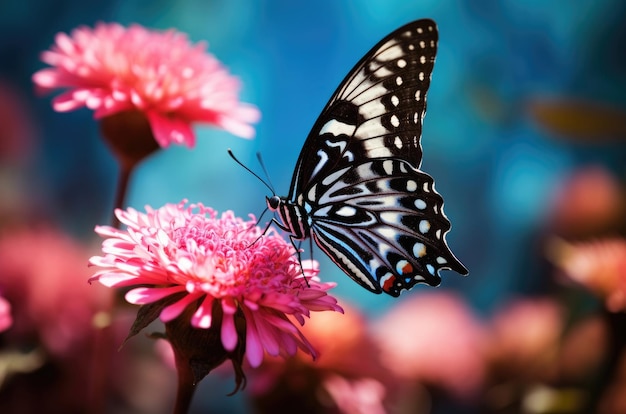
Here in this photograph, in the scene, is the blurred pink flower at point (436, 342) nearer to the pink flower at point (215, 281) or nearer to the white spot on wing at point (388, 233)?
the white spot on wing at point (388, 233)

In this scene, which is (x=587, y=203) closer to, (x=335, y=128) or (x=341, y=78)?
(x=341, y=78)

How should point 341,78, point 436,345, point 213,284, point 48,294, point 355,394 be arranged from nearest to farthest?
point 213,284 < point 355,394 < point 48,294 < point 436,345 < point 341,78

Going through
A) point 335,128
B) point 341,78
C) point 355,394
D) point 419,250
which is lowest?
point 355,394

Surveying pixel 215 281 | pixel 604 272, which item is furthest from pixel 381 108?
pixel 604 272

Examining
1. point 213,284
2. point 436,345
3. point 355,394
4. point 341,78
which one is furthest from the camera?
point 341,78

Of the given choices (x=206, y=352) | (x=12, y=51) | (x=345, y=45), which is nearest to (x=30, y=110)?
(x=12, y=51)

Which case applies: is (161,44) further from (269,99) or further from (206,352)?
(269,99)
